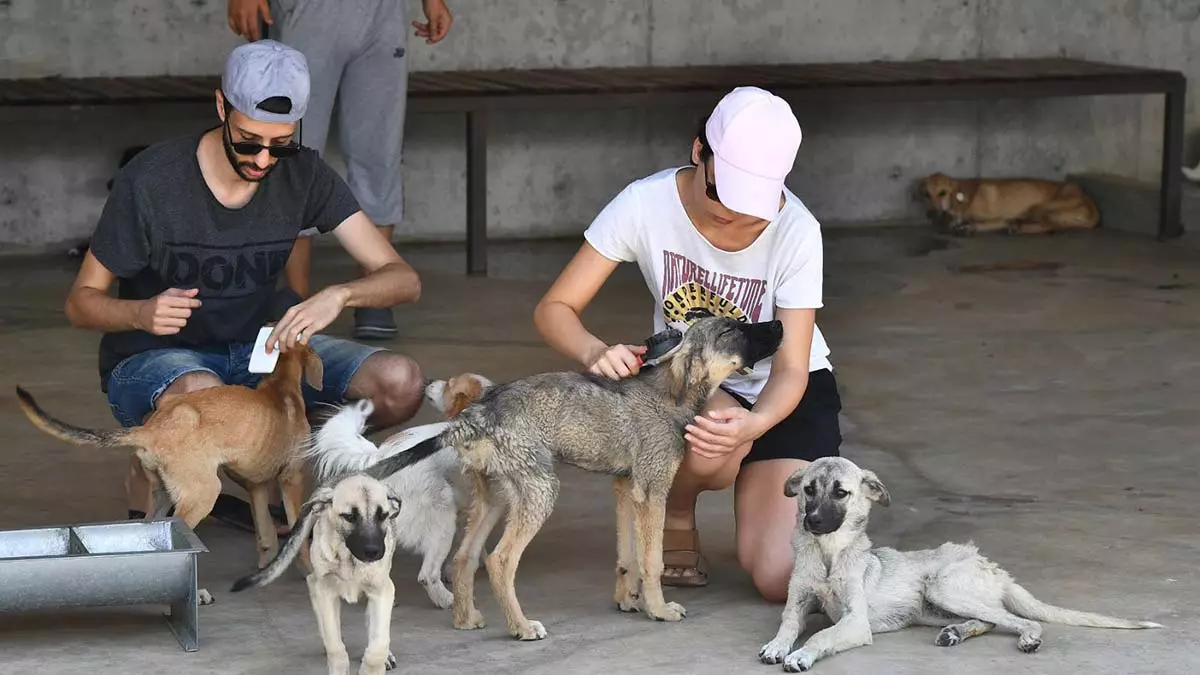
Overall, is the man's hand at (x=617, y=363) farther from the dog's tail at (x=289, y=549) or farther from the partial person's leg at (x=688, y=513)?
the dog's tail at (x=289, y=549)

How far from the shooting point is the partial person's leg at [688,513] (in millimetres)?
4309

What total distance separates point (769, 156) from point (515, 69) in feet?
19.1

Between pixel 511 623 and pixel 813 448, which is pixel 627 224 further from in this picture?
pixel 511 623

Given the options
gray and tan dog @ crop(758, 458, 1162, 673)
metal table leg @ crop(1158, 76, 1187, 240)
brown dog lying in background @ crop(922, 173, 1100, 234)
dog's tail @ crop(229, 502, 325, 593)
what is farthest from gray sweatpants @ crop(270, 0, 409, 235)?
metal table leg @ crop(1158, 76, 1187, 240)

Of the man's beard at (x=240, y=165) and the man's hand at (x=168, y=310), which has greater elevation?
the man's beard at (x=240, y=165)

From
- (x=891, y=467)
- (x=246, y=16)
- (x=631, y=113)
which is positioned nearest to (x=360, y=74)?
(x=246, y=16)

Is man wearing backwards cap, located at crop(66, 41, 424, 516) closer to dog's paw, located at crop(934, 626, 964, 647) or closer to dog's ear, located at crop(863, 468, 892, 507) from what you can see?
dog's ear, located at crop(863, 468, 892, 507)

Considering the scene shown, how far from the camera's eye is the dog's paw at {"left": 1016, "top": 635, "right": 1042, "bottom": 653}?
3.85m

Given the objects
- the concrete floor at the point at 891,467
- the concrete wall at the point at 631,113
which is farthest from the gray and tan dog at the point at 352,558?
the concrete wall at the point at 631,113

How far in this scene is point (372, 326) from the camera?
7.20 m

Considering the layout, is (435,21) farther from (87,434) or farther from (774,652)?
(774,652)

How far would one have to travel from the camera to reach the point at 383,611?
3543mm

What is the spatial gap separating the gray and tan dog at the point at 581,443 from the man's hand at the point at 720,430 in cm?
7

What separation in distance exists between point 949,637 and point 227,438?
169cm
